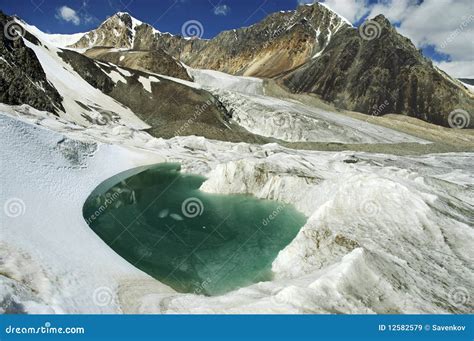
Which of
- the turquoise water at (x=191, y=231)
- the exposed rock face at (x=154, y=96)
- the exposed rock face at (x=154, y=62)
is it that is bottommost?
the turquoise water at (x=191, y=231)

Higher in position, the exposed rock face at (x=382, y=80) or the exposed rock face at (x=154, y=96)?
the exposed rock face at (x=382, y=80)

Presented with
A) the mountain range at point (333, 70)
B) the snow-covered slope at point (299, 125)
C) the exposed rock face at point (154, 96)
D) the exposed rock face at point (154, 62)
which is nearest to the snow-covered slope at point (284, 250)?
the mountain range at point (333, 70)

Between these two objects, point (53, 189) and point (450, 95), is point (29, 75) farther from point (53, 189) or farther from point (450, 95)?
point (450, 95)

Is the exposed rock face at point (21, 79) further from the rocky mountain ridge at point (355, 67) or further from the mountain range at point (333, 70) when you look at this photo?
the rocky mountain ridge at point (355, 67)

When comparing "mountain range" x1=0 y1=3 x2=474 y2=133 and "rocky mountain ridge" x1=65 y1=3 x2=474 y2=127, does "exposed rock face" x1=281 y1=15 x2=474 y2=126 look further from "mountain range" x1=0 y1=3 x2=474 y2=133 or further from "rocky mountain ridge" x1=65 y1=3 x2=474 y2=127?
"mountain range" x1=0 y1=3 x2=474 y2=133

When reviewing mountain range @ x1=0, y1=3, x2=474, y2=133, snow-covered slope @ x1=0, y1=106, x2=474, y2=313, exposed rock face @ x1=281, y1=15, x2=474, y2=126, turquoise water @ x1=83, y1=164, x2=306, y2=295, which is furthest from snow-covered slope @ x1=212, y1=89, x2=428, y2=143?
turquoise water @ x1=83, y1=164, x2=306, y2=295

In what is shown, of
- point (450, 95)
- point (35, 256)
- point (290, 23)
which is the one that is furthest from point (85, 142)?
point (290, 23)

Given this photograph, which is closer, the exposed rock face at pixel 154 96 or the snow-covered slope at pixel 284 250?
the snow-covered slope at pixel 284 250

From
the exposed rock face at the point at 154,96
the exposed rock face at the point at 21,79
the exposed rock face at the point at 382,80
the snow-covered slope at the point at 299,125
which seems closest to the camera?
the exposed rock face at the point at 21,79

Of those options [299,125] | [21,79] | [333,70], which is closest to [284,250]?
[21,79]
